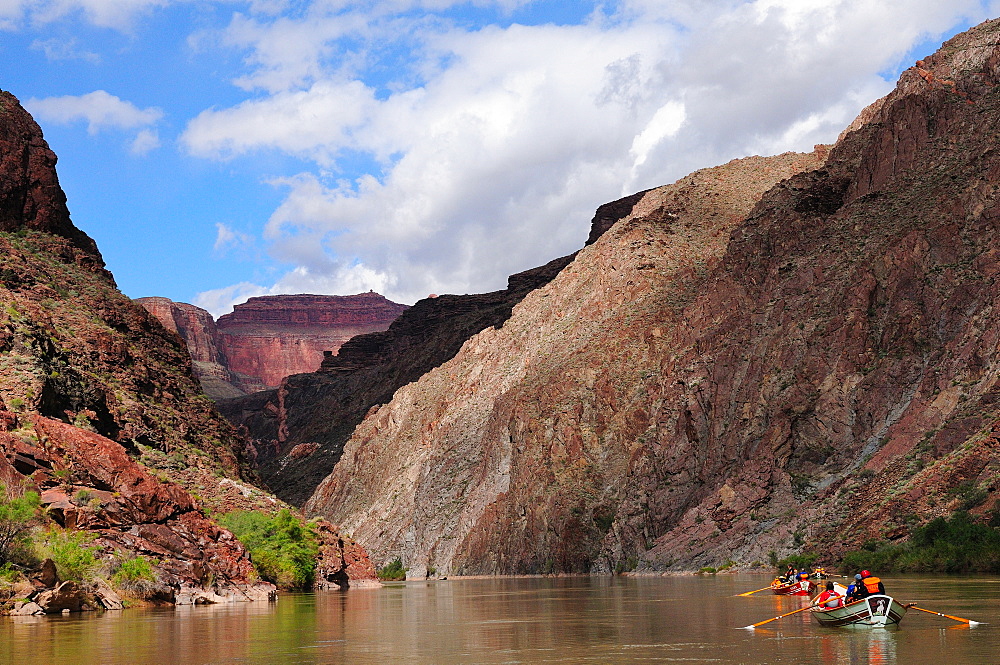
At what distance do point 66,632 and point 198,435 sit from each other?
43.1 meters

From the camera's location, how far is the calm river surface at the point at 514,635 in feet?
73.9

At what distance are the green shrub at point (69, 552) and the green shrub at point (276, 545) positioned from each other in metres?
19.4

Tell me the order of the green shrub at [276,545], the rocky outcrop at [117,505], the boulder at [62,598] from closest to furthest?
the boulder at [62,598]
the rocky outcrop at [117,505]
the green shrub at [276,545]

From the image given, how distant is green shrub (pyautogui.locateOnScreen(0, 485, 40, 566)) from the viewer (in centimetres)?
3350

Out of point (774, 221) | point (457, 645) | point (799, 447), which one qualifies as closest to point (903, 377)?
point (799, 447)

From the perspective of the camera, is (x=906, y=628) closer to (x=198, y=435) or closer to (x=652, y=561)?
(x=198, y=435)

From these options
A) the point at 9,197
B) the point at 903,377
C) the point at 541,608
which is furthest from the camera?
the point at 903,377

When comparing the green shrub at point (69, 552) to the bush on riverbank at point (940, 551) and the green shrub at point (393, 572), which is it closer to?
the bush on riverbank at point (940, 551)

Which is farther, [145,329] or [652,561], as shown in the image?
[652,561]

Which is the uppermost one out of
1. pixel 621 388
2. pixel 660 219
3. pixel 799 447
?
pixel 660 219

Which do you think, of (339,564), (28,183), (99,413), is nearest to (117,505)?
(99,413)

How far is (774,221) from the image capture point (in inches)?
4341

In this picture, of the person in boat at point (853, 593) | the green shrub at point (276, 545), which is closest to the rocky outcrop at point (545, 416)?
the green shrub at point (276, 545)

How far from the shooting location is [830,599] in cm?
2945
